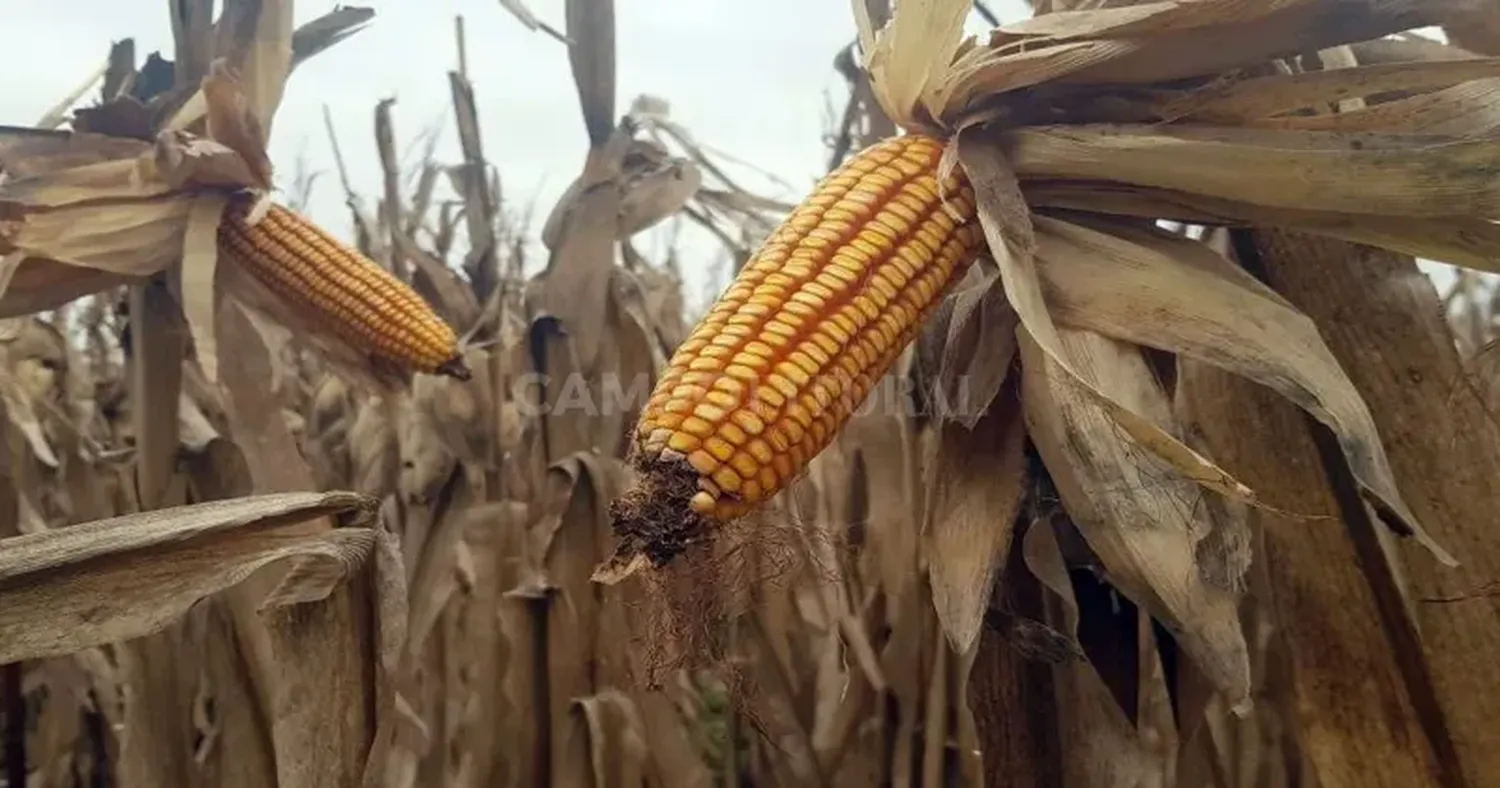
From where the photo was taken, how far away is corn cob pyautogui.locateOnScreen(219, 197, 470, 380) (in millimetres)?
1982

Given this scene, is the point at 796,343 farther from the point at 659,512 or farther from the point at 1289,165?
the point at 1289,165

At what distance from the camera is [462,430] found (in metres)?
2.57

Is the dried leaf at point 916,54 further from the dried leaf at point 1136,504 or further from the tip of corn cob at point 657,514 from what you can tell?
the tip of corn cob at point 657,514

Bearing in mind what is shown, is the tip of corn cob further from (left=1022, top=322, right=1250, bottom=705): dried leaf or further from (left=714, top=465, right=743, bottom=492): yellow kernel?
(left=1022, top=322, right=1250, bottom=705): dried leaf

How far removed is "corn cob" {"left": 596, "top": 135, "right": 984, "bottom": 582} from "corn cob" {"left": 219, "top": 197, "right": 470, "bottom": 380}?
103cm

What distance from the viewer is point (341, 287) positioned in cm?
198

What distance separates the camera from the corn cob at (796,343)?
91 cm

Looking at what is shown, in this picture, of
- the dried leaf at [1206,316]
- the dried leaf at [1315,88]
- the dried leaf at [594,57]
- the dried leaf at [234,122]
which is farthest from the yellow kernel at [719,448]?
the dried leaf at [594,57]

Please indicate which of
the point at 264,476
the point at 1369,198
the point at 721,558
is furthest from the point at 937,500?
the point at 264,476

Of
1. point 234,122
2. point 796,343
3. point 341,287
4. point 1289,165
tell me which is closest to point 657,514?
point 796,343

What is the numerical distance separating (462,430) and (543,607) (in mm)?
693

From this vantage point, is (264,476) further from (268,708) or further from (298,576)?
(298,576)

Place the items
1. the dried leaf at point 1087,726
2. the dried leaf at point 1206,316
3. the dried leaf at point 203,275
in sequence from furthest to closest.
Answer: the dried leaf at point 203,275, the dried leaf at point 1087,726, the dried leaf at point 1206,316

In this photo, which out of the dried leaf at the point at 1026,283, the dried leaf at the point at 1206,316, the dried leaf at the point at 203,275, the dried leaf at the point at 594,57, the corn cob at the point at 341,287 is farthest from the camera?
the dried leaf at the point at 594,57
